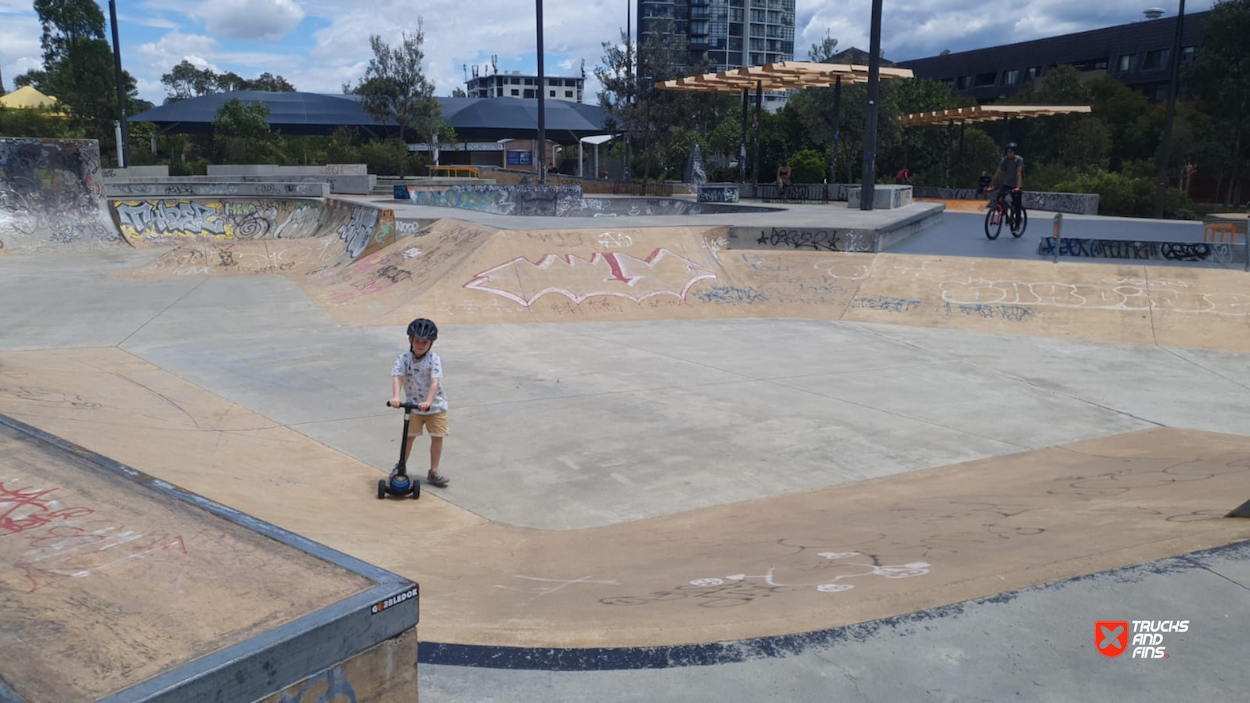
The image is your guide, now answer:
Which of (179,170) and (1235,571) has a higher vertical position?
(179,170)

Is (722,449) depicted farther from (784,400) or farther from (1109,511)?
(1109,511)

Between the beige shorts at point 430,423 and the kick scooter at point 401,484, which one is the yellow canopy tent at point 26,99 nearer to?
the beige shorts at point 430,423

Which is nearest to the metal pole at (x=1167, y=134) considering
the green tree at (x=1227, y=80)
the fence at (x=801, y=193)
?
the fence at (x=801, y=193)

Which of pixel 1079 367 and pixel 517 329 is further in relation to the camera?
pixel 517 329

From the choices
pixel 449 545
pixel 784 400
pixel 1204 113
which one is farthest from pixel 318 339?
pixel 1204 113

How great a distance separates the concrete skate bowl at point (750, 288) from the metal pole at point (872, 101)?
5.38 metres

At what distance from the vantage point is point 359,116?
68.9 metres

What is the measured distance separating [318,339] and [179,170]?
1357 inches

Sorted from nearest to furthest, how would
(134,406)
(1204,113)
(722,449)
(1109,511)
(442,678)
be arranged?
(442,678) < (1109,511) < (722,449) < (134,406) < (1204,113)

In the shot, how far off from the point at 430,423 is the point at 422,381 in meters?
0.33

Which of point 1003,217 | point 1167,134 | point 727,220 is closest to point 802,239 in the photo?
point 727,220

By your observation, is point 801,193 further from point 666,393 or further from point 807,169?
point 666,393

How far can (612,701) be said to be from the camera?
3016 mm
